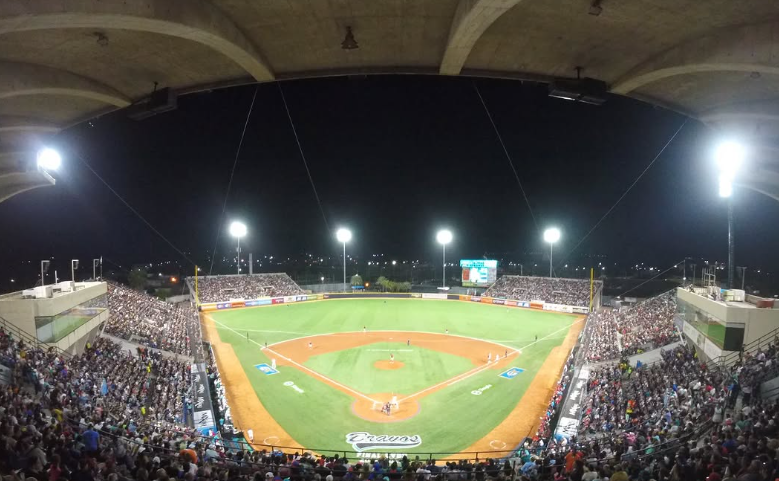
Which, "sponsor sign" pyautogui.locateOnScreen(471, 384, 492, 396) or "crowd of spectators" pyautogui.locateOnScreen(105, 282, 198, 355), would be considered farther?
"crowd of spectators" pyautogui.locateOnScreen(105, 282, 198, 355)

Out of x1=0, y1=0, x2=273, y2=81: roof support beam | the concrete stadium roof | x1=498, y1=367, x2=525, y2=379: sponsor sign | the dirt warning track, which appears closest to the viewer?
x1=0, y1=0, x2=273, y2=81: roof support beam

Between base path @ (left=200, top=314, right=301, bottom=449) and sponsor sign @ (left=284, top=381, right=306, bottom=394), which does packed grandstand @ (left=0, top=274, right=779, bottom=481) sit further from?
sponsor sign @ (left=284, top=381, right=306, bottom=394)

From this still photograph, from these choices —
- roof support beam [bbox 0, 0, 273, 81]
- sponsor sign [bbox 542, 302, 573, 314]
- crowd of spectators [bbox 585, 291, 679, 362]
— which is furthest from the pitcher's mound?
sponsor sign [bbox 542, 302, 573, 314]

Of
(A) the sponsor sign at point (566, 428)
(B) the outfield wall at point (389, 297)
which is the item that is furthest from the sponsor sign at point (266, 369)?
(B) the outfield wall at point (389, 297)

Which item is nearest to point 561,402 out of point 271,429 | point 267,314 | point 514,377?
point 514,377

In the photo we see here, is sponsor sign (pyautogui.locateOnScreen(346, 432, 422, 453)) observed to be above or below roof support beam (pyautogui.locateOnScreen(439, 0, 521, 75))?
below

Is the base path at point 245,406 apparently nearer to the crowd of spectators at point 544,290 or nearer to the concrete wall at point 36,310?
the concrete wall at point 36,310

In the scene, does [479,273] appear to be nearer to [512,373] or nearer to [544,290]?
[544,290]
